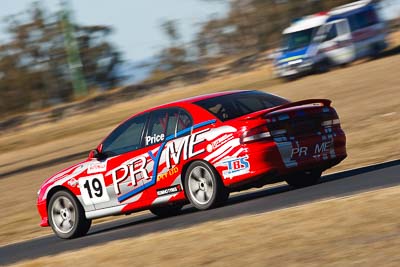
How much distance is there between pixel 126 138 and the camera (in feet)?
42.1

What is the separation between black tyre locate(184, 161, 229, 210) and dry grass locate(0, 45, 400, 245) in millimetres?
3975

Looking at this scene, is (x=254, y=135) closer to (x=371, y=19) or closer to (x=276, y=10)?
(x=371, y=19)

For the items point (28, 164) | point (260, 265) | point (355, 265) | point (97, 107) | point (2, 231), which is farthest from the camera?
point (97, 107)

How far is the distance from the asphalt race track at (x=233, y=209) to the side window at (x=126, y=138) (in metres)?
1.02

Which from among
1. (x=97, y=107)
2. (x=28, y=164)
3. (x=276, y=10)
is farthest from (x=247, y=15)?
(x=28, y=164)

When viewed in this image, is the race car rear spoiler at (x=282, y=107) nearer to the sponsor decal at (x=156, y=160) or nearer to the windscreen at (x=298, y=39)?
the sponsor decal at (x=156, y=160)

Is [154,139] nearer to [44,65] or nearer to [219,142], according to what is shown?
[219,142]

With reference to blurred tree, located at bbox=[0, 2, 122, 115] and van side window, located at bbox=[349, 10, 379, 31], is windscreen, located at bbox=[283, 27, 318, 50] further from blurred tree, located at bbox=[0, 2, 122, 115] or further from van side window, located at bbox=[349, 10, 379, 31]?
blurred tree, located at bbox=[0, 2, 122, 115]

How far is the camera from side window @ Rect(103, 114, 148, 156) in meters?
12.6

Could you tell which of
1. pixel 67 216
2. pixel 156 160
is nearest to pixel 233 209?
pixel 156 160

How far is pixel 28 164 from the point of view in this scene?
3016 cm

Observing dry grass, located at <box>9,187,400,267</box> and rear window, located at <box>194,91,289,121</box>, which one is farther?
rear window, located at <box>194,91,289,121</box>

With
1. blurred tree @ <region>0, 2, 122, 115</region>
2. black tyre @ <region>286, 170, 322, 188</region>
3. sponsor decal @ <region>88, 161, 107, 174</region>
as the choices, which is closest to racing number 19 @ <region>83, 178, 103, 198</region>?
sponsor decal @ <region>88, 161, 107, 174</region>

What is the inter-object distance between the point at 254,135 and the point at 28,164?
773 inches
